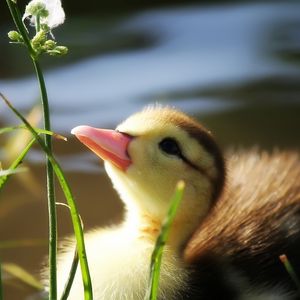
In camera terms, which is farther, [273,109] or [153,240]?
[273,109]

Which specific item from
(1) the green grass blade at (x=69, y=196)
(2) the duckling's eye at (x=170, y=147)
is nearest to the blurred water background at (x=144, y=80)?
(2) the duckling's eye at (x=170, y=147)

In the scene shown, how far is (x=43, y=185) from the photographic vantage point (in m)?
2.34

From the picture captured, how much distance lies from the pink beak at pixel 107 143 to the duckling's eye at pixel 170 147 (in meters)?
0.06

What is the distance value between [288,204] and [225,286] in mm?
269

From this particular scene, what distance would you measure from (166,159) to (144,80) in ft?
3.78

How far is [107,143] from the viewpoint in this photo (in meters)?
1.65

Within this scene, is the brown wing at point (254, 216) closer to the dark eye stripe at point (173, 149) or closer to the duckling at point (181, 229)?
the duckling at point (181, 229)

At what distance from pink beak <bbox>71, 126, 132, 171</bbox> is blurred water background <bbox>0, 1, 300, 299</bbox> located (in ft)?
1.71

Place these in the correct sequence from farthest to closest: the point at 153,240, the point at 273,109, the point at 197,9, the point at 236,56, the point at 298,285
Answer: the point at 197,9, the point at 236,56, the point at 273,109, the point at 153,240, the point at 298,285

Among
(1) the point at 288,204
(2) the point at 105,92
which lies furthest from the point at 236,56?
(1) the point at 288,204

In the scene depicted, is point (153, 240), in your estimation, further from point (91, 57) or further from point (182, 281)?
point (91, 57)

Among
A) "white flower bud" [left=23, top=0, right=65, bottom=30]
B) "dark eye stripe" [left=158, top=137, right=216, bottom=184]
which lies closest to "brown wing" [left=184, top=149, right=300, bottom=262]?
"dark eye stripe" [left=158, top=137, right=216, bottom=184]

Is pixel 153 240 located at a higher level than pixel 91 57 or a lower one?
lower

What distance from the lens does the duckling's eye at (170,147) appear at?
1.67 meters
